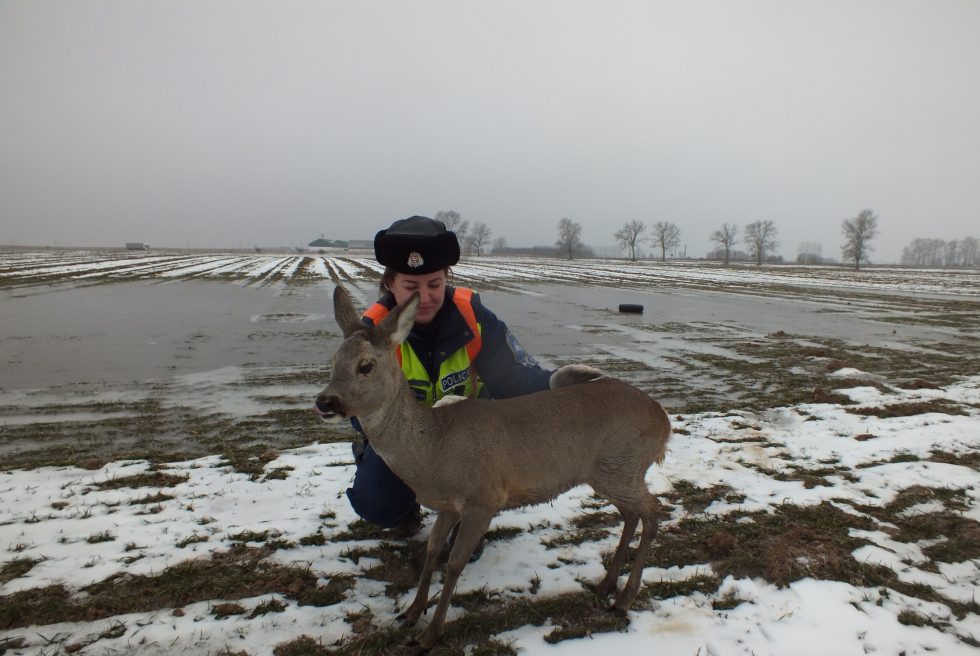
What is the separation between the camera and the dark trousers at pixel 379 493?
3631 mm

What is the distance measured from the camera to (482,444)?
297 cm

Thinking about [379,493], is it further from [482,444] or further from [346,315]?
[346,315]

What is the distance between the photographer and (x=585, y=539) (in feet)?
12.9

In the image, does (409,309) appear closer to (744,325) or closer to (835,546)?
(835,546)

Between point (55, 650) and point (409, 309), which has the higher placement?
point (409, 309)

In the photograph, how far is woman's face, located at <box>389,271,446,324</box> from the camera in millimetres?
3543

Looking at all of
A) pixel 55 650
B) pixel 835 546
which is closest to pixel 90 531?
pixel 55 650

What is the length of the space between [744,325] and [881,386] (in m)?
8.41

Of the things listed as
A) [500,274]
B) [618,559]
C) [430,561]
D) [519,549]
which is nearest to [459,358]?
[430,561]

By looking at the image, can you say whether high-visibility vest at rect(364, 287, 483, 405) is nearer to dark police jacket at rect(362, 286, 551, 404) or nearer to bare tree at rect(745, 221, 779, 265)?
dark police jacket at rect(362, 286, 551, 404)

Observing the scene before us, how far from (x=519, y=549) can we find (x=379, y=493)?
3.72 ft

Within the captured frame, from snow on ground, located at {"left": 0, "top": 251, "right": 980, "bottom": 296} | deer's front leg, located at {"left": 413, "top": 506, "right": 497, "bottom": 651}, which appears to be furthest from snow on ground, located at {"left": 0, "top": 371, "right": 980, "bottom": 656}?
snow on ground, located at {"left": 0, "top": 251, "right": 980, "bottom": 296}

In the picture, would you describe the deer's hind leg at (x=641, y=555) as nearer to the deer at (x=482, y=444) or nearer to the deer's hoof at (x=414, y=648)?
the deer at (x=482, y=444)

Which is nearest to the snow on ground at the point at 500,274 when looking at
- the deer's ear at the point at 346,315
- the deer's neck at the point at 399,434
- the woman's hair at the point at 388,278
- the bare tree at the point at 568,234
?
the woman's hair at the point at 388,278
